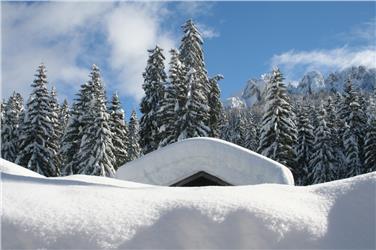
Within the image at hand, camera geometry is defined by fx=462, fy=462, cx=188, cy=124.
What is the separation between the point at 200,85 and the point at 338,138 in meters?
20.3

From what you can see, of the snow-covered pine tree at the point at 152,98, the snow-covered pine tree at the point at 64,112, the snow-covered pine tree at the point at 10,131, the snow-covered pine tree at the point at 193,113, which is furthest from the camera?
the snow-covered pine tree at the point at 64,112

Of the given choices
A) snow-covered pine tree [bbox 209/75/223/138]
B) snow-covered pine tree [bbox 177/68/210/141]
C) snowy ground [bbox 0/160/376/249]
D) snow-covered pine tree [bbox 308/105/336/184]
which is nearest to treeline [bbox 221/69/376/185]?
snow-covered pine tree [bbox 308/105/336/184]

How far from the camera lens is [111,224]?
3314 millimetres

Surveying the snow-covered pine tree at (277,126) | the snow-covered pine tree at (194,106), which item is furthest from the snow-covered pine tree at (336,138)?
the snow-covered pine tree at (194,106)

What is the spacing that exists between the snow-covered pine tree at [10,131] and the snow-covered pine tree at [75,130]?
525 centimetres

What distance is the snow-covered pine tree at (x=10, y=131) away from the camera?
39.3 meters

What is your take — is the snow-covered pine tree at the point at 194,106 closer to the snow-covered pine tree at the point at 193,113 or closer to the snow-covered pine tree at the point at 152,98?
the snow-covered pine tree at the point at 193,113

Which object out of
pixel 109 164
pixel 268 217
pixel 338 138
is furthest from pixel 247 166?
pixel 338 138

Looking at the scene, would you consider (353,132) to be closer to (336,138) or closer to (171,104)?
(336,138)

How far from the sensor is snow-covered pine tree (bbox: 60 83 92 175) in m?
35.9

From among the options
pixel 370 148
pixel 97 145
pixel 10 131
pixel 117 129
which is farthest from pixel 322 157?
pixel 10 131

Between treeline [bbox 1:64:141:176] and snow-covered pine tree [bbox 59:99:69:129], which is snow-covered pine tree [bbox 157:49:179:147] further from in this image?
snow-covered pine tree [bbox 59:99:69:129]

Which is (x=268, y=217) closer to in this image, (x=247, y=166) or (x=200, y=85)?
(x=247, y=166)

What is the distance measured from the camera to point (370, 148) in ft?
130
